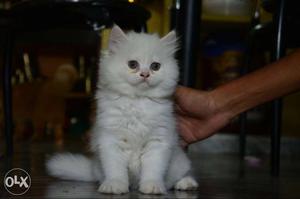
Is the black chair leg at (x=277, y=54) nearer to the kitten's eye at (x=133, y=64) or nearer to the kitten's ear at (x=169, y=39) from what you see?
the kitten's ear at (x=169, y=39)

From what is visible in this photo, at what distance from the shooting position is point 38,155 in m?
1.81

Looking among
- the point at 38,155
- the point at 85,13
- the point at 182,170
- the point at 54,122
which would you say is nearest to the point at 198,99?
the point at 182,170

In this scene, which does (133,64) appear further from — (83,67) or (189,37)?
(83,67)

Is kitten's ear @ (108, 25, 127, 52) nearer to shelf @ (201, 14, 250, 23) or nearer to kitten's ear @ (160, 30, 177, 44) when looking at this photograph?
kitten's ear @ (160, 30, 177, 44)

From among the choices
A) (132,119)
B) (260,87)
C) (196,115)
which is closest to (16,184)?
(132,119)

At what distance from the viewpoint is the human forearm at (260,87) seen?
1.18m

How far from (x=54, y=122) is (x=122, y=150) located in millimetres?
1788

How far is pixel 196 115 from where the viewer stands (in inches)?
51.6

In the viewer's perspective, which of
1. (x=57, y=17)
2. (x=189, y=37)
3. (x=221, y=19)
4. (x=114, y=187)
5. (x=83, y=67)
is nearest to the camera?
(x=114, y=187)

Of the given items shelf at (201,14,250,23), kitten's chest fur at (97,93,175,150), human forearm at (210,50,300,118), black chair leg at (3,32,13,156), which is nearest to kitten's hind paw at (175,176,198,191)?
kitten's chest fur at (97,93,175,150)

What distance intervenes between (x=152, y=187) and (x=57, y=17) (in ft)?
2.56

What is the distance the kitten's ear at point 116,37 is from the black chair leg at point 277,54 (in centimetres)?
62

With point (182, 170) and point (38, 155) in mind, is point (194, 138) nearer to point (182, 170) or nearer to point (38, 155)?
point (182, 170)

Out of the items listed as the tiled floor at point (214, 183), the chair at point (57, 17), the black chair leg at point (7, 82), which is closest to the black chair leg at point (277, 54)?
the tiled floor at point (214, 183)
